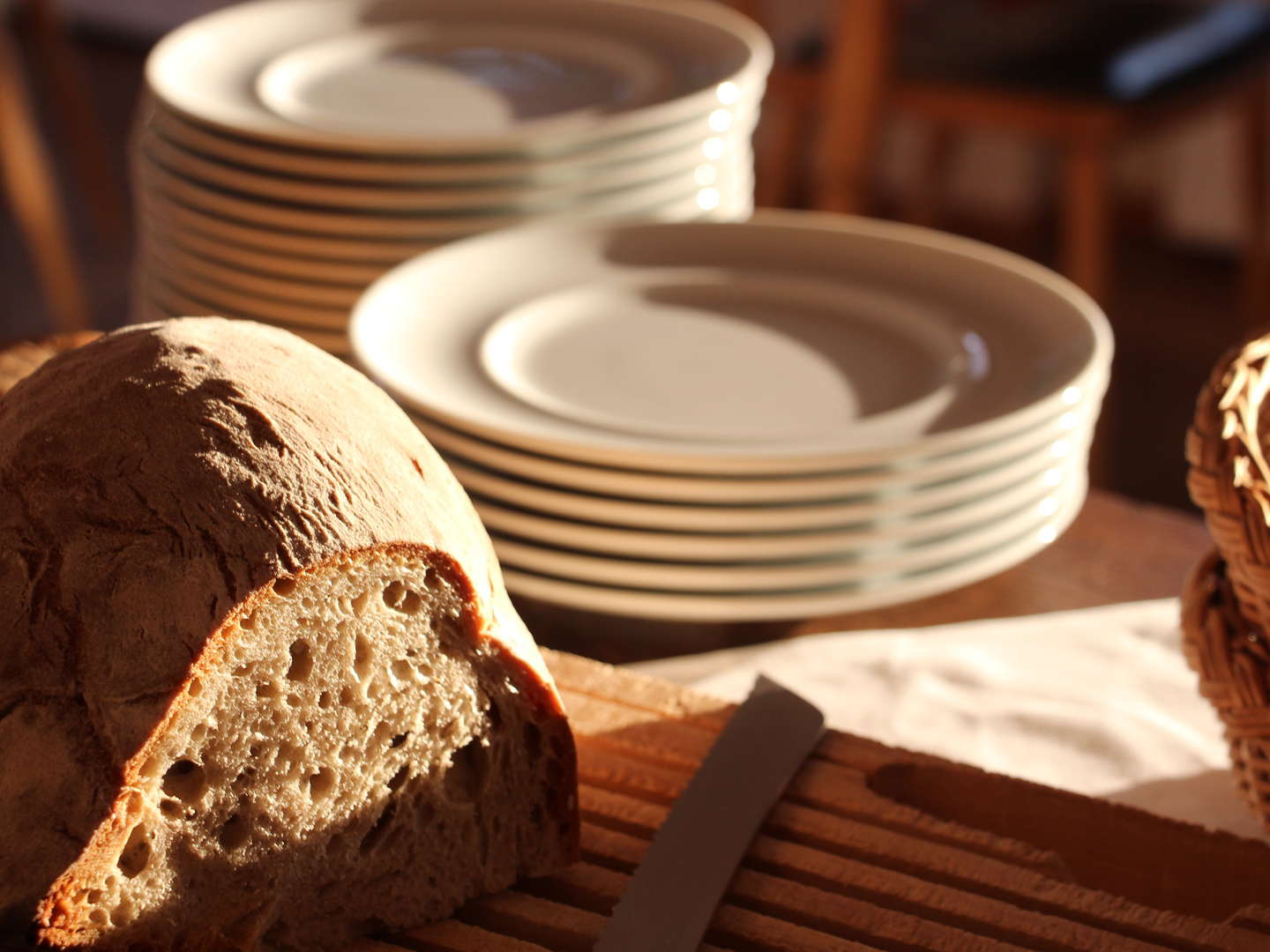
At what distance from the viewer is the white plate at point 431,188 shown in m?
1.00

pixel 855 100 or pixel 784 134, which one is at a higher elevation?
pixel 855 100

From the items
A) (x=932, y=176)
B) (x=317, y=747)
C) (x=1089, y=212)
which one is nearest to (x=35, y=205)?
(x=932, y=176)

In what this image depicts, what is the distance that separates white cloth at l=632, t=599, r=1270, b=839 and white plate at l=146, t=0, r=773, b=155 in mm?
388

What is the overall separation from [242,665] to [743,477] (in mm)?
294

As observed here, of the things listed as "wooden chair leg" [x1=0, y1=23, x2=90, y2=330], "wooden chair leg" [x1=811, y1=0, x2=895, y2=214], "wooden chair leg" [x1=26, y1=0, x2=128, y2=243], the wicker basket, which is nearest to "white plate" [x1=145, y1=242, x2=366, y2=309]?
the wicker basket

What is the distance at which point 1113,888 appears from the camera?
2.23ft

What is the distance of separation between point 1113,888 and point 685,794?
0.64 feet

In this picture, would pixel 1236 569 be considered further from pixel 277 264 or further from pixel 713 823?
pixel 277 264

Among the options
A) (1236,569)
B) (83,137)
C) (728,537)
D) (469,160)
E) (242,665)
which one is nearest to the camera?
(242,665)

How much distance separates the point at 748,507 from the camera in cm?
77

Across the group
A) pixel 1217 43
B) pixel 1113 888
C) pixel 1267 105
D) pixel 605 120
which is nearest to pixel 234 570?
pixel 1113 888

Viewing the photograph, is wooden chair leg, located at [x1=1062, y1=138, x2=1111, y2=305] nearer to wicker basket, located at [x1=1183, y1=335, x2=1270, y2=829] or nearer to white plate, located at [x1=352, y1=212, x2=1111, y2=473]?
white plate, located at [x1=352, y1=212, x2=1111, y2=473]

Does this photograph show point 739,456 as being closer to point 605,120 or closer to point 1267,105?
point 605,120

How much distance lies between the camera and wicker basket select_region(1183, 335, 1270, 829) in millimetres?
654
